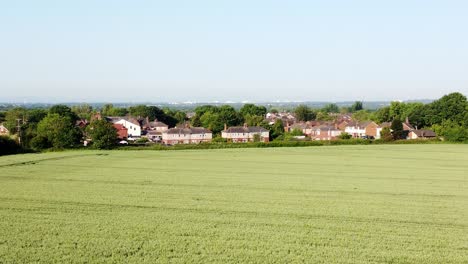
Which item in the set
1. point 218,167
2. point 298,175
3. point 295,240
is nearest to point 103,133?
point 218,167

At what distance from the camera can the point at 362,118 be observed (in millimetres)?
162625

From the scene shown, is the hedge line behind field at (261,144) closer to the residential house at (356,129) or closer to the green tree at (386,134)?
the green tree at (386,134)

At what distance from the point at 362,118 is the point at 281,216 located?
147731 mm

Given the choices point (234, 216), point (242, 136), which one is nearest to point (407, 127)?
point (242, 136)

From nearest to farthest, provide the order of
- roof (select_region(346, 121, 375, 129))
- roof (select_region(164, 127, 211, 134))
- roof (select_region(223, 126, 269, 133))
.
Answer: roof (select_region(164, 127, 211, 134))
roof (select_region(223, 126, 269, 133))
roof (select_region(346, 121, 375, 129))

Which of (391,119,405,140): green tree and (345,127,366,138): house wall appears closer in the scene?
(391,119,405,140): green tree

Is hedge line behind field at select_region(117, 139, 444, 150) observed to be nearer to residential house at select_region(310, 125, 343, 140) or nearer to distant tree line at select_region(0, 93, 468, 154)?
distant tree line at select_region(0, 93, 468, 154)

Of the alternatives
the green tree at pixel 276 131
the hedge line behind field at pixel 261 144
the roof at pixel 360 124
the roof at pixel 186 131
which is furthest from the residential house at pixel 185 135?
the roof at pixel 360 124

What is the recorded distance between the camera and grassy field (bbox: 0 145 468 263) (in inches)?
582

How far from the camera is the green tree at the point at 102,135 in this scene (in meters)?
66.7

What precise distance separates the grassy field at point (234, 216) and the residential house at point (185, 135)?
66.4 m

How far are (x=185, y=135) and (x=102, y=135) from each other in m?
40.4

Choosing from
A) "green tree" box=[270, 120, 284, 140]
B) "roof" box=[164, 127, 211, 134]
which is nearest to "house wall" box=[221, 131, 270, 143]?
"roof" box=[164, 127, 211, 134]

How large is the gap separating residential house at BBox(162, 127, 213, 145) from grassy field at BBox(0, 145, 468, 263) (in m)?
66.4
